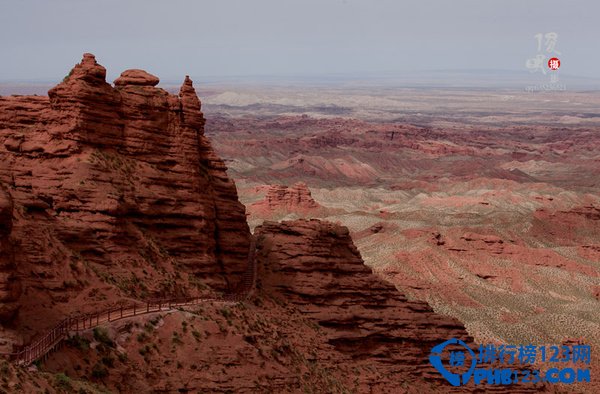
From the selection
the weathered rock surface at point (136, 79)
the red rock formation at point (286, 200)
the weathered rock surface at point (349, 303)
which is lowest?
the red rock formation at point (286, 200)

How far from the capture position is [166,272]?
4291 cm

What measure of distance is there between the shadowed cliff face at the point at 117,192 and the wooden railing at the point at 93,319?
2.76 feet

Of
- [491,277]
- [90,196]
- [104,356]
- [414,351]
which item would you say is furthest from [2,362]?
[491,277]

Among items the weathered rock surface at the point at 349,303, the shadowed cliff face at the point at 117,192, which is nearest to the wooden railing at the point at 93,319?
the shadowed cliff face at the point at 117,192

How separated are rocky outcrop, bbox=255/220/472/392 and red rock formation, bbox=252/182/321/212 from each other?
94.3m

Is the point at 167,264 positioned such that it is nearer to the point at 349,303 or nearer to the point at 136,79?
the point at 136,79

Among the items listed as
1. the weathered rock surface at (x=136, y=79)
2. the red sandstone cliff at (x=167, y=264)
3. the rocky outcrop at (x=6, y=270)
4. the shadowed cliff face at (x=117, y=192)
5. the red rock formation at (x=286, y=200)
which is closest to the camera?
the rocky outcrop at (x=6, y=270)

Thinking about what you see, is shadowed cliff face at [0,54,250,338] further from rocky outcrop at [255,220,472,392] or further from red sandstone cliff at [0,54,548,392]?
rocky outcrop at [255,220,472,392]

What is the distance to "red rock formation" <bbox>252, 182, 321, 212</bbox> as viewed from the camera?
482 ft

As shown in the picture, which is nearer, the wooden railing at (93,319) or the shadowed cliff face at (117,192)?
the wooden railing at (93,319)

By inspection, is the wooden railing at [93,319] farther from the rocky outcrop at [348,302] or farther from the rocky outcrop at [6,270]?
the rocky outcrop at [348,302]

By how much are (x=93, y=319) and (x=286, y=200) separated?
112804 mm

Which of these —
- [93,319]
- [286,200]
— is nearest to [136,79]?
[93,319]

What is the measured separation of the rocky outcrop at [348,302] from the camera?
161 feet
